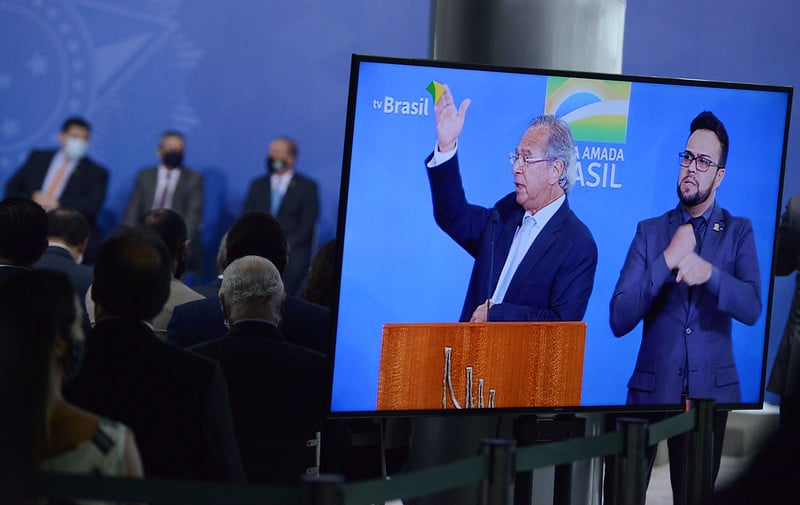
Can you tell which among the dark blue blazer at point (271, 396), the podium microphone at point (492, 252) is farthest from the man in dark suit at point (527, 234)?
the dark blue blazer at point (271, 396)

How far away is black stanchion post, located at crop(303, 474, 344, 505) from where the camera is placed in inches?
85.5

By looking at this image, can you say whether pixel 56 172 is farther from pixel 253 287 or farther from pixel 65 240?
pixel 253 287

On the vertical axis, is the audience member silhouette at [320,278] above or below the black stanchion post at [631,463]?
above

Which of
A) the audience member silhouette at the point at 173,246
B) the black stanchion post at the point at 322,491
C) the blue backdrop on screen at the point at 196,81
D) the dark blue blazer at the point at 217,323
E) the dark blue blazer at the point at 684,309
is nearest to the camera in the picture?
the black stanchion post at the point at 322,491

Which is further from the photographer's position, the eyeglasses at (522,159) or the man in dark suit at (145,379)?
the eyeglasses at (522,159)

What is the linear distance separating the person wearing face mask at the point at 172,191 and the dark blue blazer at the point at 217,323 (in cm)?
462

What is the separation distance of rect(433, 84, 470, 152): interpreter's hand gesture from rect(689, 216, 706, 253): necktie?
2.76 ft

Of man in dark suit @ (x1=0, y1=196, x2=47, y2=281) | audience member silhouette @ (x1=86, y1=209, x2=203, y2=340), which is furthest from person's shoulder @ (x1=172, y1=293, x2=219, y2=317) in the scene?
man in dark suit @ (x1=0, y1=196, x2=47, y2=281)

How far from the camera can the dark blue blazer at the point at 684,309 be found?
3.98 metres

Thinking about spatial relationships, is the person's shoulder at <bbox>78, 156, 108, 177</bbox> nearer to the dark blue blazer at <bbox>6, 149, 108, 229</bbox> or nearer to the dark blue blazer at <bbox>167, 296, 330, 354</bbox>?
the dark blue blazer at <bbox>6, 149, 108, 229</bbox>

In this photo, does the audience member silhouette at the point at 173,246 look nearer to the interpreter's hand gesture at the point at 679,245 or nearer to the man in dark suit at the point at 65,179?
the interpreter's hand gesture at the point at 679,245

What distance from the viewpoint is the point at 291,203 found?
9.03 metres

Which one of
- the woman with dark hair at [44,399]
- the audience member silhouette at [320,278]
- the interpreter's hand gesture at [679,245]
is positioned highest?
the interpreter's hand gesture at [679,245]

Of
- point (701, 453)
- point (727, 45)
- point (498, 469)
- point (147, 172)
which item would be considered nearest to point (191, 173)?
point (147, 172)
